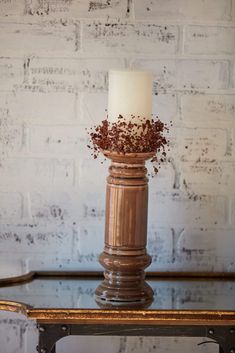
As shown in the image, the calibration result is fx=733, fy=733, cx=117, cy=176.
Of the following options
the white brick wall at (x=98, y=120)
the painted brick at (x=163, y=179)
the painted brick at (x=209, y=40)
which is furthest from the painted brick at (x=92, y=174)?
the painted brick at (x=209, y=40)

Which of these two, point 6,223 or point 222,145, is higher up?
point 222,145

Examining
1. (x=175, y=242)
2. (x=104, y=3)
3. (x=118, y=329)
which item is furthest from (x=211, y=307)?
(x=104, y=3)

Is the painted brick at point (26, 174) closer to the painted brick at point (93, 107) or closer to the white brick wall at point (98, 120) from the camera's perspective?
the white brick wall at point (98, 120)

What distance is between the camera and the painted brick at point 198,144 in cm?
172

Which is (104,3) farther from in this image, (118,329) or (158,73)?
(118,329)

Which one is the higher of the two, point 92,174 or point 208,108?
point 208,108

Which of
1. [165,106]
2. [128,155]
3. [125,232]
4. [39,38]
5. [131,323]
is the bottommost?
[131,323]

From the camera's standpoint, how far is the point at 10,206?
5.71 feet

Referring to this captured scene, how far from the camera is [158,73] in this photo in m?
1.70

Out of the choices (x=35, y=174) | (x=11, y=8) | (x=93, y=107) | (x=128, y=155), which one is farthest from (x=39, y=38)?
(x=128, y=155)

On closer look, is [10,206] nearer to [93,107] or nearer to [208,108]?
[93,107]

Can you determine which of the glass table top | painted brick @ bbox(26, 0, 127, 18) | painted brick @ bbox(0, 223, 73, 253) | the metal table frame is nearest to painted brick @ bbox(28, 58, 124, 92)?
painted brick @ bbox(26, 0, 127, 18)

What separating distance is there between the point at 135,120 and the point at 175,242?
422 millimetres

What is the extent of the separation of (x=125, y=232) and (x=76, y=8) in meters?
0.55
